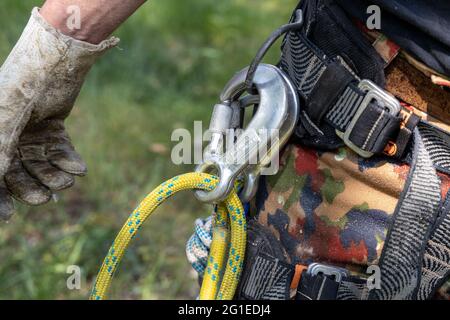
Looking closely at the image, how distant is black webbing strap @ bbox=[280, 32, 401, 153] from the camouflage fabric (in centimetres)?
7

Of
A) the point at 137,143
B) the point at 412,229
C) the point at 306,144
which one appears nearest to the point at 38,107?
the point at 306,144

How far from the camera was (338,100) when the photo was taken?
4.61ft

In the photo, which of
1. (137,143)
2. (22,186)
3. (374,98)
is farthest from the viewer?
(137,143)

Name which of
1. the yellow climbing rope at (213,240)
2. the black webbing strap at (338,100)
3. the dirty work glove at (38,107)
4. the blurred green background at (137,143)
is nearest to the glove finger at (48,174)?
the dirty work glove at (38,107)

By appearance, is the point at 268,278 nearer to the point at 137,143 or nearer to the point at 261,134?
the point at 261,134

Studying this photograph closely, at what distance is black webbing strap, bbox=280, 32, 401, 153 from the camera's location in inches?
53.4

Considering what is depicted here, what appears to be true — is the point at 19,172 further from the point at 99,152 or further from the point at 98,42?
the point at 99,152

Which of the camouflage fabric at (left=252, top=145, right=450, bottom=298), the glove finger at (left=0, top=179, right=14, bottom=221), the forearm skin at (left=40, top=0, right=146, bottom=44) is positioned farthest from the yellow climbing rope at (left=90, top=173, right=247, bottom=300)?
the forearm skin at (left=40, top=0, right=146, bottom=44)

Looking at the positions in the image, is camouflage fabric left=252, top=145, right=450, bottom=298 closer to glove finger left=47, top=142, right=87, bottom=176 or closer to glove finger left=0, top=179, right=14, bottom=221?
glove finger left=47, top=142, right=87, bottom=176

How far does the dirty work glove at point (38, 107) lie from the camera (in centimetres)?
139

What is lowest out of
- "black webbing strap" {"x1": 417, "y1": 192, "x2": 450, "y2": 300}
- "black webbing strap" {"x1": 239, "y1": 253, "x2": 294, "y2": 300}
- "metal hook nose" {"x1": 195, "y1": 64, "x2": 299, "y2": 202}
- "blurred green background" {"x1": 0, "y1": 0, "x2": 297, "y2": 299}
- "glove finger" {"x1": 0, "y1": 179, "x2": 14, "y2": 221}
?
"blurred green background" {"x1": 0, "y1": 0, "x2": 297, "y2": 299}

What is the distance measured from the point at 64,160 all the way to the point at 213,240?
380mm

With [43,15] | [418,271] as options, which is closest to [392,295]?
[418,271]

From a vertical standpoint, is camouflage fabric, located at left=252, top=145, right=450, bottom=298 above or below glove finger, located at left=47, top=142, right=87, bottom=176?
below
